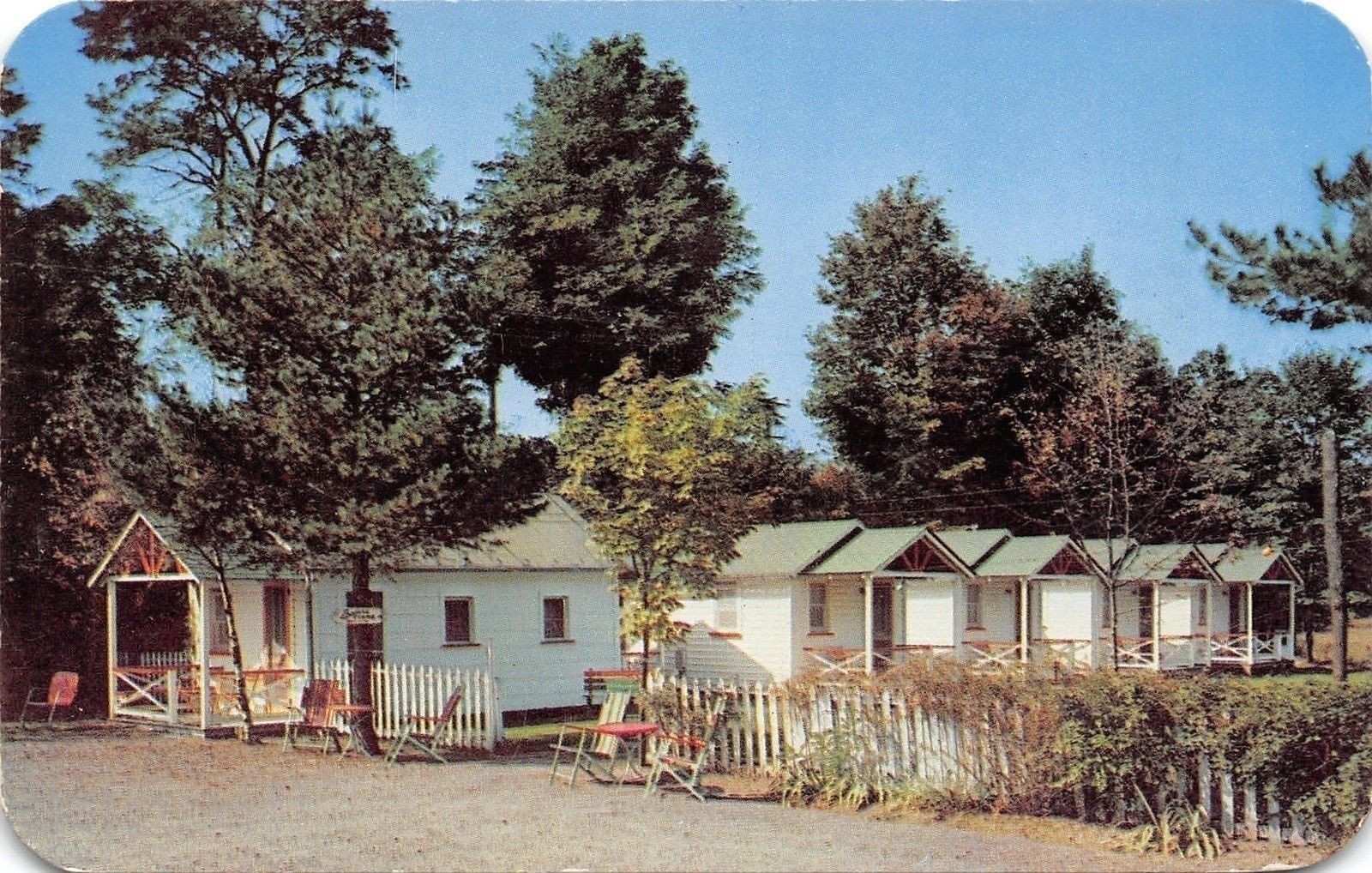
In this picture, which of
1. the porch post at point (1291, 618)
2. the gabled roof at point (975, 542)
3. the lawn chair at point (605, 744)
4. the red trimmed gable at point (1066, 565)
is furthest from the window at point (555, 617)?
the porch post at point (1291, 618)

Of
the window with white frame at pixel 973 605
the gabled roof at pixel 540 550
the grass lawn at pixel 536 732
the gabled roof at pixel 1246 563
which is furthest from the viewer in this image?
the gabled roof at pixel 1246 563

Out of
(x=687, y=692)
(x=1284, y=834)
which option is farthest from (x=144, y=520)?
(x=1284, y=834)

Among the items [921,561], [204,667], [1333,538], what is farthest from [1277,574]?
[204,667]

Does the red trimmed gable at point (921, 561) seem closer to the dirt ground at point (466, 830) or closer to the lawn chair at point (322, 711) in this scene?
the lawn chair at point (322, 711)

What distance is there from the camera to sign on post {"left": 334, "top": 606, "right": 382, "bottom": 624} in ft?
53.6

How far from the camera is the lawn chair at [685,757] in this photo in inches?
494

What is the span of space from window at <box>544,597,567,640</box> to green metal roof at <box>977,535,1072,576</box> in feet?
45.1

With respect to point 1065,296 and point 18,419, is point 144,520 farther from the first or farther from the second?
point 1065,296

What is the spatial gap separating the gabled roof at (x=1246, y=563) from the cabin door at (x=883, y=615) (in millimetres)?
10553

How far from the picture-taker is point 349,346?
1612 centimetres

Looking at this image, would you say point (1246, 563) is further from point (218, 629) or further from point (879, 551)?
point (218, 629)

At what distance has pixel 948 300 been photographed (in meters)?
38.5

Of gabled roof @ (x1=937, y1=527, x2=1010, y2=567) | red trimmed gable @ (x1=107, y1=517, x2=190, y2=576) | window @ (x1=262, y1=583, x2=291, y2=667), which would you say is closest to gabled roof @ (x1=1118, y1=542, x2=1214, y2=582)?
gabled roof @ (x1=937, y1=527, x2=1010, y2=567)

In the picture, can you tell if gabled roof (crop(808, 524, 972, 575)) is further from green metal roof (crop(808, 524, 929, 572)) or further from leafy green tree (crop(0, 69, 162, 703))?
leafy green tree (crop(0, 69, 162, 703))
